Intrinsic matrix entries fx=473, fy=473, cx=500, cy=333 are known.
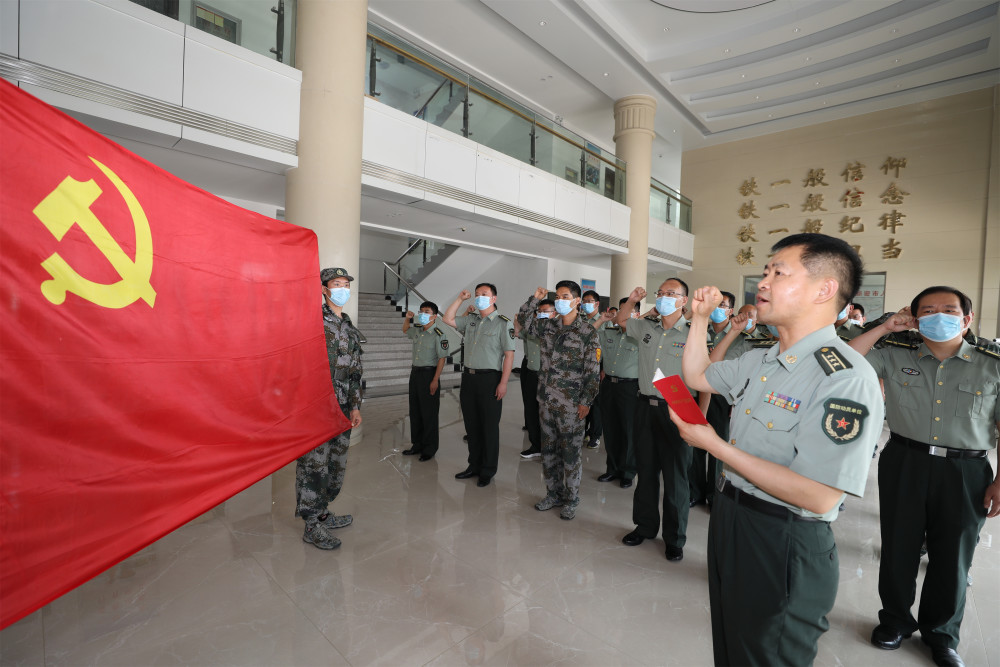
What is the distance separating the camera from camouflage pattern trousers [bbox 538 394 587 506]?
122 inches

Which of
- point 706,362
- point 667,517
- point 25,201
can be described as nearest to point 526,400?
point 667,517

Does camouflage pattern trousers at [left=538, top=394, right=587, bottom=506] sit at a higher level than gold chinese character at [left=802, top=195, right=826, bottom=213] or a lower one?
lower

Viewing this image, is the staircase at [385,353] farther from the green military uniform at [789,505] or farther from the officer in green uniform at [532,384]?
the green military uniform at [789,505]

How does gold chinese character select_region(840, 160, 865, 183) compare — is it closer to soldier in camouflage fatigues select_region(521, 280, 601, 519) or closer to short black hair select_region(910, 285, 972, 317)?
soldier in camouflage fatigues select_region(521, 280, 601, 519)

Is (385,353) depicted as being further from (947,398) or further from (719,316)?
(947,398)

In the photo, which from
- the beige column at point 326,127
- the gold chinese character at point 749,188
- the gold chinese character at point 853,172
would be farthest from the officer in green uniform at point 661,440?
the gold chinese character at point 749,188

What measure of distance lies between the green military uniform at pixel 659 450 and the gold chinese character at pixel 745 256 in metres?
9.73

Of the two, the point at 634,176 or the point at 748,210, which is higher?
the point at 634,176

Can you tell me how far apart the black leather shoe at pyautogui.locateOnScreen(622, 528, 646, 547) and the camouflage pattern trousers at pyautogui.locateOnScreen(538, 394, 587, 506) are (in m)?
0.45

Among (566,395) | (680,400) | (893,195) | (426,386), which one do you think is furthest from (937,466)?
(893,195)

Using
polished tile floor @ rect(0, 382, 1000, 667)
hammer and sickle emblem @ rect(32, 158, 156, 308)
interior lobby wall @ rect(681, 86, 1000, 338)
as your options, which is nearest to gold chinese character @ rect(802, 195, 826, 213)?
interior lobby wall @ rect(681, 86, 1000, 338)

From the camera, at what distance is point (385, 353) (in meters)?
8.30

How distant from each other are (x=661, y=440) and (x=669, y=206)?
970cm

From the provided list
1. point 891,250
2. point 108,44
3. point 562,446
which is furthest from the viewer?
point 891,250
